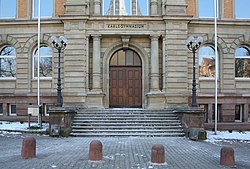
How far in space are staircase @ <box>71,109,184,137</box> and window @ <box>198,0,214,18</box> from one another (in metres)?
8.12

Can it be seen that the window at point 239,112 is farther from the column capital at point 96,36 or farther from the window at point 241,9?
the column capital at point 96,36

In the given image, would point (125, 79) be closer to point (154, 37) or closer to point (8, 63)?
point (154, 37)

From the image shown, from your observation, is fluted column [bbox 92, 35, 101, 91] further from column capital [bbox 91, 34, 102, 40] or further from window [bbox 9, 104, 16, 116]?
window [bbox 9, 104, 16, 116]

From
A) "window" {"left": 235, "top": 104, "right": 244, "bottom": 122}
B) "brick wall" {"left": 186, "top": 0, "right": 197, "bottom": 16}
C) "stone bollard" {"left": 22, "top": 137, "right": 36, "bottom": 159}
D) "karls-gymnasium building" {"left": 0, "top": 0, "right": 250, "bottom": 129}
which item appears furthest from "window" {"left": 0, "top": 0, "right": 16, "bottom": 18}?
"window" {"left": 235, "top": 104, "right": 244, "bottom": 122}

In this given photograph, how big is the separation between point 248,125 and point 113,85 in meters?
9.61

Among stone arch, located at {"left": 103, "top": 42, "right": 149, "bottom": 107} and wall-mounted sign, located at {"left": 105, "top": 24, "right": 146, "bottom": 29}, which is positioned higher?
wall-mounted sign, located at {"left": 105, "top": 24, "right": 146, "bottom": 29}

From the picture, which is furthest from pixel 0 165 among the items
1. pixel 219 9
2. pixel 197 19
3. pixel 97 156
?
pixel 219 9

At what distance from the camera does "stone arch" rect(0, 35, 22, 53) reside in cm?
2292

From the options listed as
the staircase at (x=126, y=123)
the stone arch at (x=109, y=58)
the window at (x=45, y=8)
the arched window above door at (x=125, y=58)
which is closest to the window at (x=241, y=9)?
the stone arch at (x=109, y=58)

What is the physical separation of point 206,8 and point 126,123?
11.0 metres

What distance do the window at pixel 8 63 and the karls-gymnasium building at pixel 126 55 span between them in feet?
0.24

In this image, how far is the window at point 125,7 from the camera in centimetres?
2266

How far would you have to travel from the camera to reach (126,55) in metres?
22.9

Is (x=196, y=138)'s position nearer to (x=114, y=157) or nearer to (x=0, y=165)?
(x=114, y=157)
